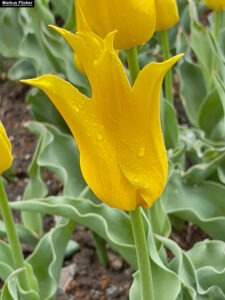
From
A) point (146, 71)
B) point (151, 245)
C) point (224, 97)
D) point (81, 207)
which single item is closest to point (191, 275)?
point (151, 245)

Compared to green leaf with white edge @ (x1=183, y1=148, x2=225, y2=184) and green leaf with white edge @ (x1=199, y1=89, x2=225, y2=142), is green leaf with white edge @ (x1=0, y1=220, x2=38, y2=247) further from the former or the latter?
green leaf with white edge @ (x1=199, y1=89, x2=225, y2=142)

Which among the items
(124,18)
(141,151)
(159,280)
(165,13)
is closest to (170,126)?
(165,13)

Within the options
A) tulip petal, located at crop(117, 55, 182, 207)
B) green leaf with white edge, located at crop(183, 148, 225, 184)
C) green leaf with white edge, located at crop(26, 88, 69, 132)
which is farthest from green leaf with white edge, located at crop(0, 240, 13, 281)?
green leaf with white edge, located at crop(26, 88, 69, 132)

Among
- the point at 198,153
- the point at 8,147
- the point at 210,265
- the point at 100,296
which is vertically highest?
the point at 8,147

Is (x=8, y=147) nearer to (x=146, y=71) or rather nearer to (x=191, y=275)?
(x=146, y=71)

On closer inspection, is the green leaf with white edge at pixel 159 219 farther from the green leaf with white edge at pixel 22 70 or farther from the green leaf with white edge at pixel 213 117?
the green leaf with white edge at pixel 22 70

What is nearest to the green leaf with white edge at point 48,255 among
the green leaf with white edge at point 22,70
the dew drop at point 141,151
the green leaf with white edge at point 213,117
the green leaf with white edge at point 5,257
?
the green leaf with white edge at point 5,257

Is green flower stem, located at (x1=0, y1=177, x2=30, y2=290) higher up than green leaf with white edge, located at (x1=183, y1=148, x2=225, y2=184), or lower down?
higher up
